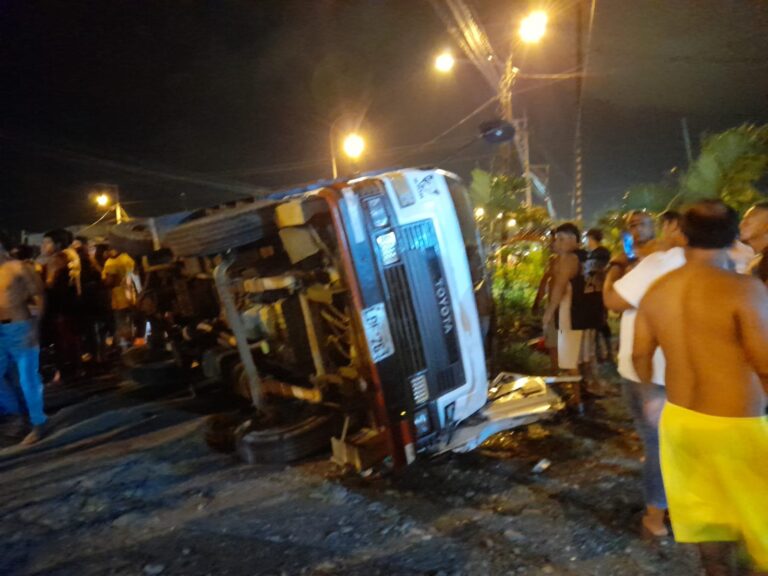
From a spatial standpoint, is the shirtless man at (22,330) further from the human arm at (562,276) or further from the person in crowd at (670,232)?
the person in crowd at (670,232)

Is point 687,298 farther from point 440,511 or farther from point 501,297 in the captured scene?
point 501,297

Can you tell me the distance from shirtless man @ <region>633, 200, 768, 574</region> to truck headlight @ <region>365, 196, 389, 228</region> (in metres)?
1.92

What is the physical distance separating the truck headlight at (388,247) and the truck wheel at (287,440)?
1467 mm

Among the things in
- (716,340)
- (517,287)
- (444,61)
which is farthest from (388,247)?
(444,61)

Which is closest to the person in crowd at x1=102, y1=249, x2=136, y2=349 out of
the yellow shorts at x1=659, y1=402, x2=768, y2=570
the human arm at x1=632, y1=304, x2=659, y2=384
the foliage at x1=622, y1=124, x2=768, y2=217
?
the human arm at x1=632, y1=304, x2=659, y2=384

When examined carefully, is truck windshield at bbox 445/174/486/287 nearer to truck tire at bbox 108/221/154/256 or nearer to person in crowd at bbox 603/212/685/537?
person in crowd at bbox 603/212/685/537

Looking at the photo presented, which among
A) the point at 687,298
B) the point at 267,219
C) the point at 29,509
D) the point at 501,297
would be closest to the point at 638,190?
the point at 501,297

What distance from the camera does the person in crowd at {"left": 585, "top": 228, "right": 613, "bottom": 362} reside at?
533 centimetres

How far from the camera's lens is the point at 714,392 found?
6.86 feet

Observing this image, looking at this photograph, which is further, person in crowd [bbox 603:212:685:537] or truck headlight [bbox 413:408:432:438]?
truck headlight [bbox 413:408:432:438]

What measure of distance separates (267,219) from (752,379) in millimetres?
3121

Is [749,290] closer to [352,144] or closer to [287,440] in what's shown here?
[287,440]

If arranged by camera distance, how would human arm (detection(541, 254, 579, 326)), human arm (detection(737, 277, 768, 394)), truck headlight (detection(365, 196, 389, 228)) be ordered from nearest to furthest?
human arm (detection(737, 277, 768, 394)), truck headlight (detection(365, 196, 389, 228)), human arm (detection(541, 254, 579, 326))

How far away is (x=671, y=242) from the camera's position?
3369 mm
